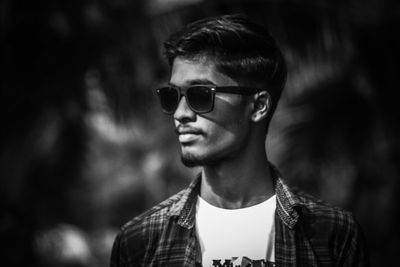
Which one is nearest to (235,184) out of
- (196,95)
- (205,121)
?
(205,121)

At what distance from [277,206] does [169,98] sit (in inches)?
23.8

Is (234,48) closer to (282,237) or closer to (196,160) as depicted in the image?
(196,160)

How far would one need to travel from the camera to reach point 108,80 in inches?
223

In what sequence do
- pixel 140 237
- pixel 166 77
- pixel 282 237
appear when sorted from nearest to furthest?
pixel 282 237, pixel 140 237, pixel 166 77

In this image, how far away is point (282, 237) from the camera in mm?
2314

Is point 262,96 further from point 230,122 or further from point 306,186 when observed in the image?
point 306,186

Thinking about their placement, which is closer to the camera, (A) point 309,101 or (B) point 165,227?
(B) point 165,227

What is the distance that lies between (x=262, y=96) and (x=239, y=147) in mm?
233

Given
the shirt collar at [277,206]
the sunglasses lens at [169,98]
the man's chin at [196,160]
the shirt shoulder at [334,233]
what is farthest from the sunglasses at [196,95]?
the shirt shoulder at [334,233]

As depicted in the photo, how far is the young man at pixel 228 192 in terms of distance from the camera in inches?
91.4

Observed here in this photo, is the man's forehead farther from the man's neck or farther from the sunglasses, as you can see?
the man's neck

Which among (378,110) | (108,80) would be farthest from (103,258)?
(378,110)

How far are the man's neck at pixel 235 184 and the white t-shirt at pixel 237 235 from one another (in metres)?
0.04

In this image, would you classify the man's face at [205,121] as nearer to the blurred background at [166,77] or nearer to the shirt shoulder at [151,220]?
the shirt shoulder at [151,220]
